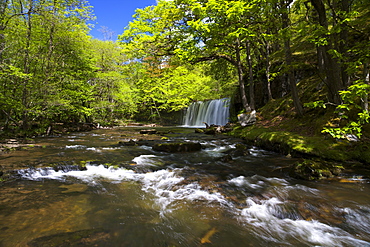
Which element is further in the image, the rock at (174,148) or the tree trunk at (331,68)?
the rock at (174,148)

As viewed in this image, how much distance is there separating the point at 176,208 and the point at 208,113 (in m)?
23.8

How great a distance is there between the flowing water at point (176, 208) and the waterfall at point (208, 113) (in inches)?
626

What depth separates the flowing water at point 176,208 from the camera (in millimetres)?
2588

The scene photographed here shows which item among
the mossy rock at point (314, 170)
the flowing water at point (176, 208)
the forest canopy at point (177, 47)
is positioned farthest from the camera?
the forest canopy at point (177, 47)

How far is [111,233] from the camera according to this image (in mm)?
2623

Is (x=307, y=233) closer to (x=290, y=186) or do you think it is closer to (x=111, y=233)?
(x=290, y=186)

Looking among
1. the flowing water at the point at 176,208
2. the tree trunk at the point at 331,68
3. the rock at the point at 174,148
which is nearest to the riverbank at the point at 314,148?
the flowing water at the point at 176,208

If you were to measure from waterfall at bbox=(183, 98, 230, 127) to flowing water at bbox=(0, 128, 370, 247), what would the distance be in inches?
626

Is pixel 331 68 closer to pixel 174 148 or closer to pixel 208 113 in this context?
pixel 174 148

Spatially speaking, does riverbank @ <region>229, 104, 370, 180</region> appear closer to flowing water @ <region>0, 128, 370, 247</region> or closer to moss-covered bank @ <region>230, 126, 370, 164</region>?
moss-covered bank @ <region>230, 126, 370, 164</region>

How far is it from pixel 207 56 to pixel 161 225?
12484mm

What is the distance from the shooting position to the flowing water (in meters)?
2.59

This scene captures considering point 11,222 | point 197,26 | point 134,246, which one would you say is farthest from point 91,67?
point 134,246

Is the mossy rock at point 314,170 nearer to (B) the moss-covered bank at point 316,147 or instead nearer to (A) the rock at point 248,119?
(B) the moss-covered bank at point 316,147
